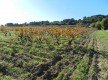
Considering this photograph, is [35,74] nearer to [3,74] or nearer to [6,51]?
[3,74]

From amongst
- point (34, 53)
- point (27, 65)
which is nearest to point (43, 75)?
point (27, 65)

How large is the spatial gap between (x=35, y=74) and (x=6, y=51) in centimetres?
760

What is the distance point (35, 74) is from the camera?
13.7m

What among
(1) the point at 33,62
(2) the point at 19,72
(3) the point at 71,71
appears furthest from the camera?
(1) the point at 33,62

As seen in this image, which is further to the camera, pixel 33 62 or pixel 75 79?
pixel 33 62

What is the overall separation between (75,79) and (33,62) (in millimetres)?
4407

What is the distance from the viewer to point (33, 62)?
54.8ft

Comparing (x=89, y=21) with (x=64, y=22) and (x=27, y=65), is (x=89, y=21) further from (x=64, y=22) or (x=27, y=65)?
(x=27, y=65)

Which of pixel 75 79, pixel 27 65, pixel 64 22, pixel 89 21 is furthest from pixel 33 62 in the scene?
pixel 89 21

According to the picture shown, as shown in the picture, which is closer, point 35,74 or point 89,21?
point 35,74

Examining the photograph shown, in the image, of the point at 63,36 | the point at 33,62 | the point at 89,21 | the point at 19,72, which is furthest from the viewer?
the point at 89,21

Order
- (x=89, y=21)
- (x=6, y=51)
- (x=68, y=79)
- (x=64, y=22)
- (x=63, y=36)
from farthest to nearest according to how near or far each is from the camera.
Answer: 1. (x=89, y=21)
2. (x=64, y=22)
3. (x=63, y=36)
4. (x=6, y=51)
5. (x=68, y=79)

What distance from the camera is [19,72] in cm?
1399

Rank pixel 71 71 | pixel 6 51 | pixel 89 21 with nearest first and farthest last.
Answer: pixel 71 71 < pixel 6 51 < pixel 89 21
